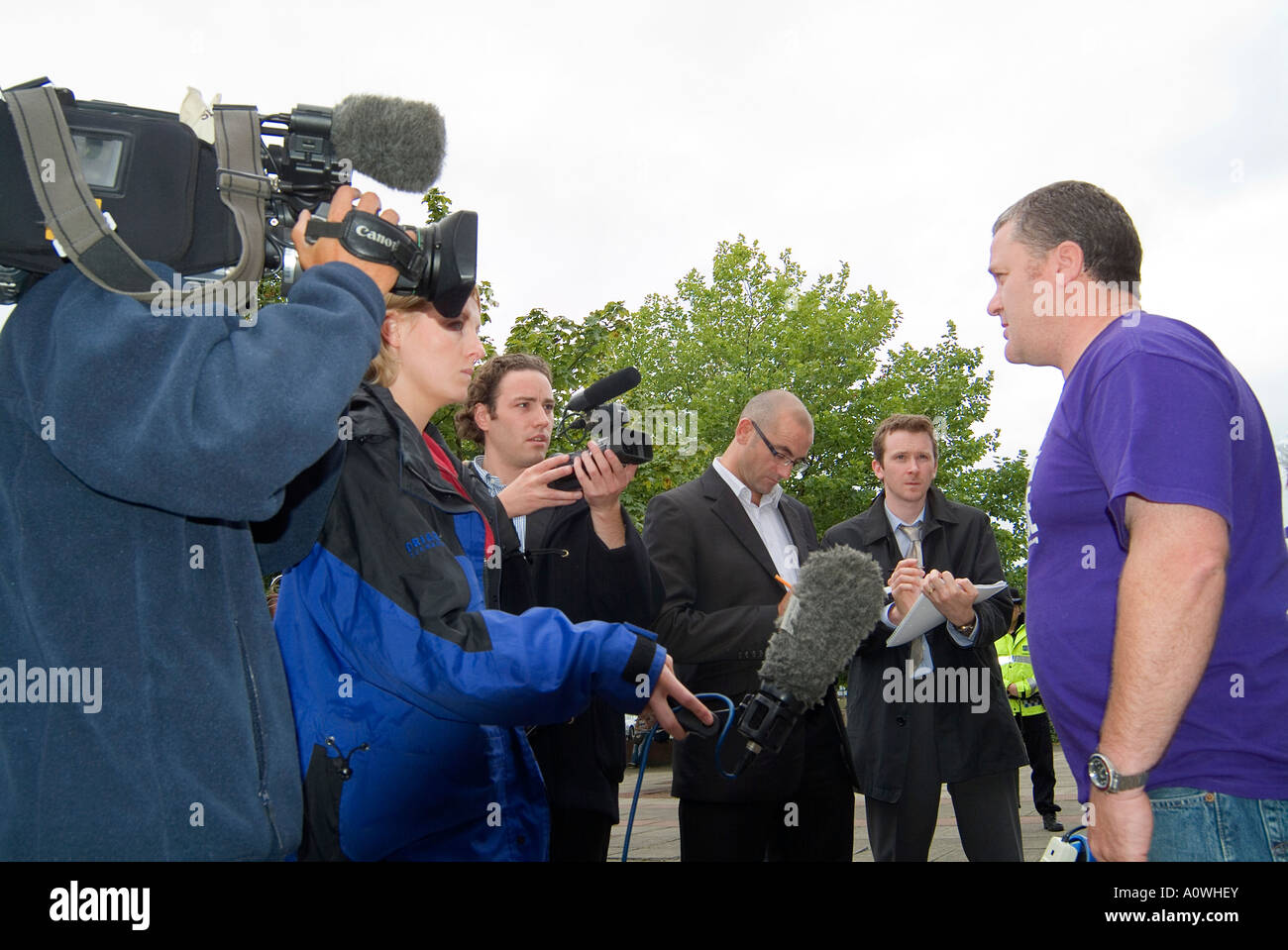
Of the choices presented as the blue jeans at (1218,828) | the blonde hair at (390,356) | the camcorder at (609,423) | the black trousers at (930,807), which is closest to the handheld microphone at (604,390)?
the camcorder at (609,423)

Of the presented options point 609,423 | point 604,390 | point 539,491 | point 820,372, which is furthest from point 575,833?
point 820,372

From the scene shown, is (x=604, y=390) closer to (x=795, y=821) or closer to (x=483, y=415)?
(x=483, y=415)

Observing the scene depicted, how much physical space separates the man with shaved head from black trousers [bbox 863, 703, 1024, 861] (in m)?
0.43

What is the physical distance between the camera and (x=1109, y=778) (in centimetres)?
216

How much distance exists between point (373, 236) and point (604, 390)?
5.60ft

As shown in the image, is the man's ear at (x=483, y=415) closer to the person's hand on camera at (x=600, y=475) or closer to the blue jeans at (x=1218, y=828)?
the person's hand on camera at (x=600, y=475)

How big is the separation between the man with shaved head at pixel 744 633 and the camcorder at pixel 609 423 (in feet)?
3.41

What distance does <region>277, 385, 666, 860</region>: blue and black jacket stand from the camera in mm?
1953

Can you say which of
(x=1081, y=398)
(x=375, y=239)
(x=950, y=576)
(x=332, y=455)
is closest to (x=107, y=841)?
(x=332, y=455)

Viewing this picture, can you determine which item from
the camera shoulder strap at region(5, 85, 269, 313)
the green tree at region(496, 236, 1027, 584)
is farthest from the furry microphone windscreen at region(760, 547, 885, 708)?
the green tree at region(496, 236, 1027, 584)

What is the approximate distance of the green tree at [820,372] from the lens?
28766 millimetres

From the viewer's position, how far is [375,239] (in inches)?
70.7

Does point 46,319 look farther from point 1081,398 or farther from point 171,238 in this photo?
point 1081,398
